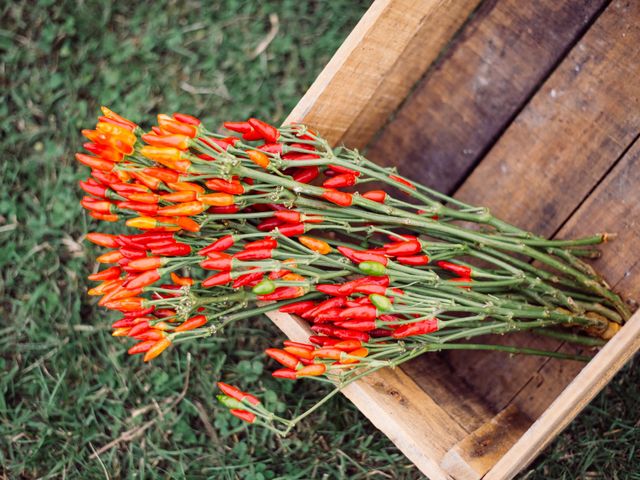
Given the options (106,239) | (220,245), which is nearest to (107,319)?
(106,239)

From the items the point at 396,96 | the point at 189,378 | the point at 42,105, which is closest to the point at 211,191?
the point at 396,96

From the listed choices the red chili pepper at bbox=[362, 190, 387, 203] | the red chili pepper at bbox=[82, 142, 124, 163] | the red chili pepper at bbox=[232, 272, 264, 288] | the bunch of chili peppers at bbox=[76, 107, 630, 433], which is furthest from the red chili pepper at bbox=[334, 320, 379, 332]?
the red chili pepper at bbox=[82, 142, 124, 163]

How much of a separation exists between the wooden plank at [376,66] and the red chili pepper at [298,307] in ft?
1.68

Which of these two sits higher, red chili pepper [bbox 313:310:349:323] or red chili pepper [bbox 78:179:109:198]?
red chili pepper [bbox 313:310:349:323]

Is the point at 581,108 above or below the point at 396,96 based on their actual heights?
above

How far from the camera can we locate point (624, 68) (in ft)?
6.49

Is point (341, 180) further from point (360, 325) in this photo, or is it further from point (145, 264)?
point (145, 264)

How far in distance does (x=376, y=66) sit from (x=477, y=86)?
405 mm

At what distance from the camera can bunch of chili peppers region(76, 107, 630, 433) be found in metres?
1.50

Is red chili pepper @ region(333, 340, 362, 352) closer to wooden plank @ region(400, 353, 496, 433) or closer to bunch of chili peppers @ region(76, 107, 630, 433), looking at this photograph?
bunch of chili peppers @ region(76, 107, 630, 433)

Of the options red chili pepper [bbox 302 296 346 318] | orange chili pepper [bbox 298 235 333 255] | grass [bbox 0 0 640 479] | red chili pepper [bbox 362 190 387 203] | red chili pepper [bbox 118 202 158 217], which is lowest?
grass [bbox 0 0 640 479]

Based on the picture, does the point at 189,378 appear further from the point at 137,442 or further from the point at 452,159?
the point at 452,159

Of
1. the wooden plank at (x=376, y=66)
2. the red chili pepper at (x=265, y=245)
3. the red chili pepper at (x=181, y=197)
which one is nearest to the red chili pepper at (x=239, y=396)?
the red chili pepper at (x=265, y=245)

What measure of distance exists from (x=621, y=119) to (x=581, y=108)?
0.12 meters
